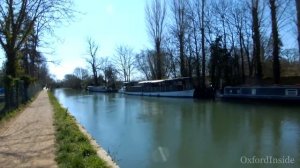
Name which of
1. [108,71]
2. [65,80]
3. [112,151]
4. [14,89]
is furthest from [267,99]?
[65,80]

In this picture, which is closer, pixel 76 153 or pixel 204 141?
pixel 76 153

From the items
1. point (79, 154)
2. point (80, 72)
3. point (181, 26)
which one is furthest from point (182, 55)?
point (80, 72)

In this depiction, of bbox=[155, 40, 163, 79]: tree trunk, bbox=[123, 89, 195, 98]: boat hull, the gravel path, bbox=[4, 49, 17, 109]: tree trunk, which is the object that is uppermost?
bbox=[155, 40, 163, 79]: tree trunk

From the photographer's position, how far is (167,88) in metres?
50.6

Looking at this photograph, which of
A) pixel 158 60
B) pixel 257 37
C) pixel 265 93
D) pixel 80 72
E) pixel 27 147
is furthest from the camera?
pixel 80 72

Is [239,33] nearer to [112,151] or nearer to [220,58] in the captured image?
[220,58]

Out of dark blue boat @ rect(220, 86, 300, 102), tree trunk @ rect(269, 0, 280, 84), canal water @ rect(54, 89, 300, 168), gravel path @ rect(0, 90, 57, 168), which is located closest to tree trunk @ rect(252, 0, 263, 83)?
dark blue boat @ rect(220, 86, 300, 102)

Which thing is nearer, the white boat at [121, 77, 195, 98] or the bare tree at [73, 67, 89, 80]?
the white boat at [121, 77, 195, 98]

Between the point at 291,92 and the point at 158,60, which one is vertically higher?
the point at 158,60

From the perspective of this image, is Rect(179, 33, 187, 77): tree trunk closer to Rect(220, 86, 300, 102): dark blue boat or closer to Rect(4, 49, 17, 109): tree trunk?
Rect(220, 86, 300, 102): dark blue boat

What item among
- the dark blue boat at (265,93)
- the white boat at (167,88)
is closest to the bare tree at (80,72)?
the white boat at (167,88)

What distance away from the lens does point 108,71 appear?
93875mm

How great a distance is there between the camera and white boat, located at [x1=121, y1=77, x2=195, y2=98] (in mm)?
45906

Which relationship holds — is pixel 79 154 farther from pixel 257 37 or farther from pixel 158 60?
pixel 158 60
